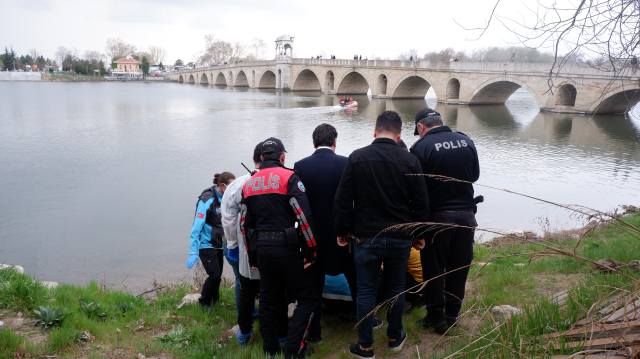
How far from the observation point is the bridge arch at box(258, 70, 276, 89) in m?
70.5

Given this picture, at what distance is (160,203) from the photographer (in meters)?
11.0

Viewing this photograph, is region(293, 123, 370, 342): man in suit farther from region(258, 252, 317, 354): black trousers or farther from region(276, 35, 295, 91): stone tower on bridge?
region(276, 35, 295, 91): stone tower on bridge

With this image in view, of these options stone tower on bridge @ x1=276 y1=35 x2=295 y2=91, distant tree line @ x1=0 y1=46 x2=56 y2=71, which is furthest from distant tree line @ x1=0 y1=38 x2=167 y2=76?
stone tower on bridge @ x1=276 y1=35 x2=295 y2=91

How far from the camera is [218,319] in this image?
14.9 ft

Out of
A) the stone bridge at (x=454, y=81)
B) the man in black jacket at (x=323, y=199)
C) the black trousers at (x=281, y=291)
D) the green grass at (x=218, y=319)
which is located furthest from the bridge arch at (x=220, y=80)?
the black trousers at (x=281, y=291)

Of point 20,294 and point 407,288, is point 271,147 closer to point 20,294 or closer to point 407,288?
point 407,288

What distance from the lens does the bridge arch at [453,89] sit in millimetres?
39406

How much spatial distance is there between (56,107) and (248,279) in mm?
33208

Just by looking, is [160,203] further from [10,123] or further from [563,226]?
[10,123]

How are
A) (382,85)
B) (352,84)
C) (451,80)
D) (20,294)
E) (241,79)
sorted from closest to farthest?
(20,294)
(451,80)
(382,85)
(352,84)
(241,79)

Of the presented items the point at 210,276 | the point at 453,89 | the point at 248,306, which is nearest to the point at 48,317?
the point at 210,276

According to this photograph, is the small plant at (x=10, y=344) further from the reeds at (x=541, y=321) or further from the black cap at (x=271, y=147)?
the reeds at (x=541, y=321)

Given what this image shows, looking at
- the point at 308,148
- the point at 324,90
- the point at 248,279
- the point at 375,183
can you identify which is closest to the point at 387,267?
the point at 375,183

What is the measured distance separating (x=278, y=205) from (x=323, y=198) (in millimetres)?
501
